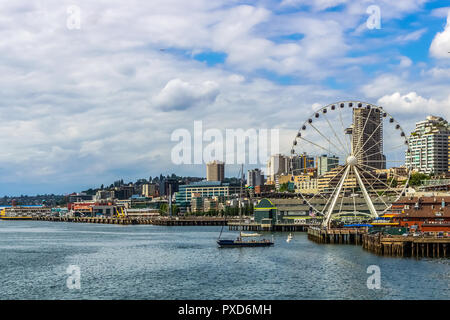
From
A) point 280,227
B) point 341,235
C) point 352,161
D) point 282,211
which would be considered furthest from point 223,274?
point 282,211

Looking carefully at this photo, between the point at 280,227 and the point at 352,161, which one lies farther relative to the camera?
the point at 280,227

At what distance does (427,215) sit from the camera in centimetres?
7881

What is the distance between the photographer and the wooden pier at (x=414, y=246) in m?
65.6

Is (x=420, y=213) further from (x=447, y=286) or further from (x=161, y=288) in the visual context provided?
(x=161, y=288)

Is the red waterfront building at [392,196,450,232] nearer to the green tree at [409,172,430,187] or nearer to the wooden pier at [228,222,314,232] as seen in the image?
the wooden pier at [228,222,314,232]

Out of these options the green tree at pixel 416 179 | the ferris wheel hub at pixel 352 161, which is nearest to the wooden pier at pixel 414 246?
the ferris wheel hub at pixel 352 161

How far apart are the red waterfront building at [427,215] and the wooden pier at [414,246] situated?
26.9ft

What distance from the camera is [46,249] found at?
86938mm

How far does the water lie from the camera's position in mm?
45094

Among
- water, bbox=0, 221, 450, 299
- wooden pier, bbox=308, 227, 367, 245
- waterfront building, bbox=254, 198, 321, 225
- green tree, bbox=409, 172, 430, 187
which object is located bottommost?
water, bbox=0, 221, 450, 299

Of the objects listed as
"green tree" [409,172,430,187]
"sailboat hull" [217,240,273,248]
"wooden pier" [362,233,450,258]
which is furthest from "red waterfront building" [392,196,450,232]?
"green tree" [409,172,430,187]

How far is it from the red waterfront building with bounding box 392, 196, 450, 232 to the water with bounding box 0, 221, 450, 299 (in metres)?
8.45

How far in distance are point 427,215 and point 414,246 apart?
44.0 ft

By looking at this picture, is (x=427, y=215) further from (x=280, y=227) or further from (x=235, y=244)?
(x=280, y=227)
